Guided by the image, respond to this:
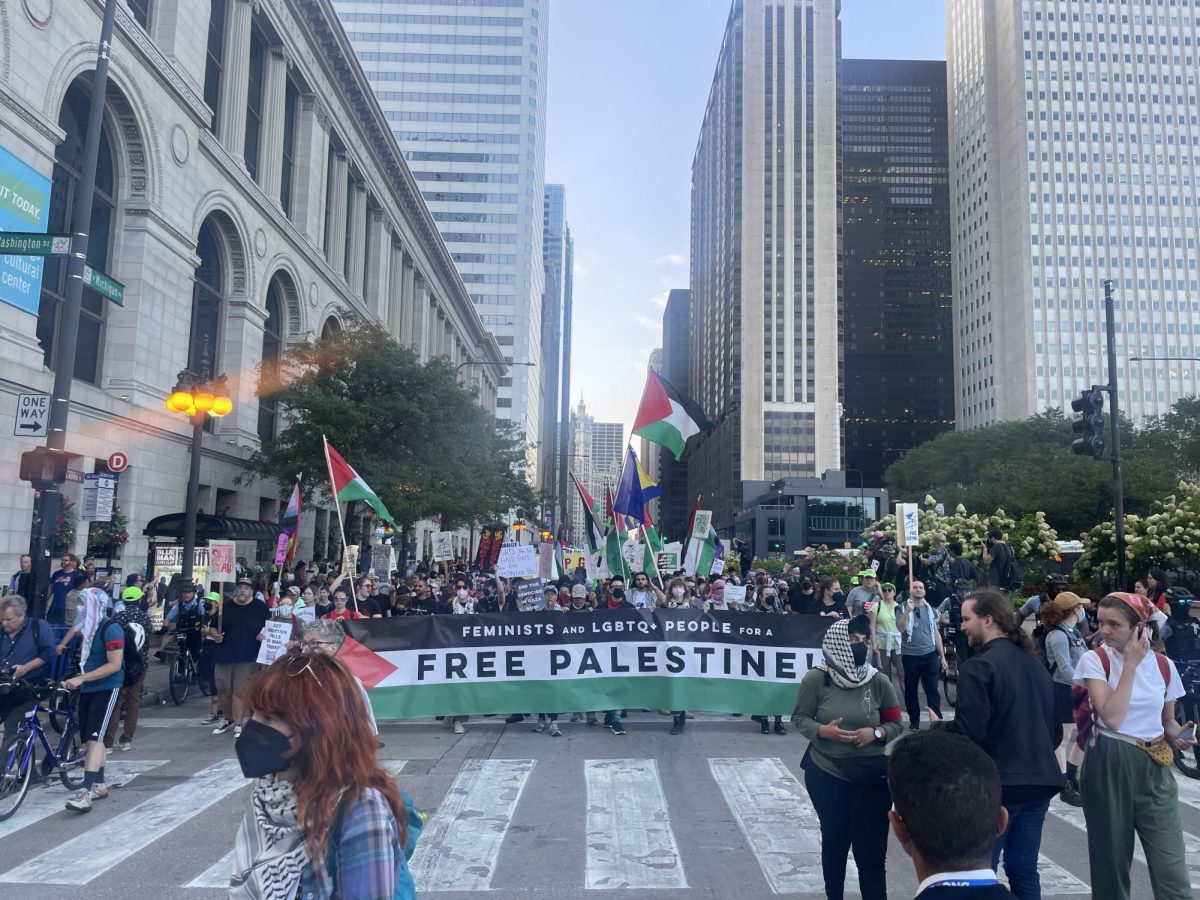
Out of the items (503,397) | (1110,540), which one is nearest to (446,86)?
(503,397)

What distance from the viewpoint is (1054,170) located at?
423 feet

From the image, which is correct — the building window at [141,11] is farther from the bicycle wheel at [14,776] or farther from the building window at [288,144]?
the bicycle wheel at [14,776]

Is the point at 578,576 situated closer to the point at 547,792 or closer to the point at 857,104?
the point at 547,792

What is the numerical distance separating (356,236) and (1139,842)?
4596cm

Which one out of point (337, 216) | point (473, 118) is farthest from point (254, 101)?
point (473, 118)

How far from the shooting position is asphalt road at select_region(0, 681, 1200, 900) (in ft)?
19.5

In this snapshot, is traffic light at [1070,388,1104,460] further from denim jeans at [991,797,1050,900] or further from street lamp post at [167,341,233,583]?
street lamp post at [167,341,233,583]

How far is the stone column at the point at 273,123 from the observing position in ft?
113

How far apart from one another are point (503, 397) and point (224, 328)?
3351 inches

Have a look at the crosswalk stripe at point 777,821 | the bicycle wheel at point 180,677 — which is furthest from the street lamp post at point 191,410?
the crosswalk stripe at point 777,821

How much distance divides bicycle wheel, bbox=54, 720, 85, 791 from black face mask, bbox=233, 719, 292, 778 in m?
7.26

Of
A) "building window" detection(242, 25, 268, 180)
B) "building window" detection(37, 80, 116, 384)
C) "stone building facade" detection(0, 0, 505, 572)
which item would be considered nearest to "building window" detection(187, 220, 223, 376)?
"stone building facade" detection(0, 0, 505, 572)

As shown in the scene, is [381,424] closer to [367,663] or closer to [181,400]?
[181,400]

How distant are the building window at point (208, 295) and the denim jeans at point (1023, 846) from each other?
95.9 feet
